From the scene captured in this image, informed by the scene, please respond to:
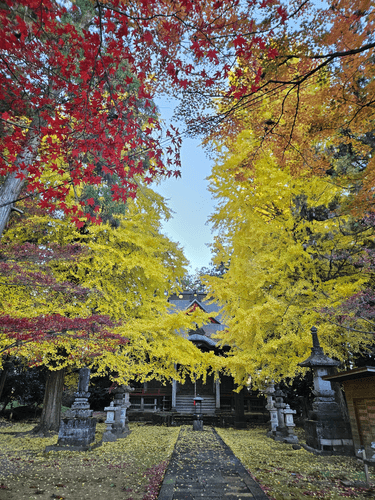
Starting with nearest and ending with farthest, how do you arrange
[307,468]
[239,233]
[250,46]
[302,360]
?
[250,46] < [307,468] < [302,360] < [239,233]

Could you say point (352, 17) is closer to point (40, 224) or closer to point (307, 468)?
point (307, 468)

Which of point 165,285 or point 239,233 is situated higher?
point 239,233

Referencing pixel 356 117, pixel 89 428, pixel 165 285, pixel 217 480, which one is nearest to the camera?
pixel 356 117

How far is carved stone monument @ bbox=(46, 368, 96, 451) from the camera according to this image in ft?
27.9

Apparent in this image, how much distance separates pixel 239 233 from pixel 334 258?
3102mm

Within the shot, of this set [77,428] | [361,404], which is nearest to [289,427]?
[361,404]

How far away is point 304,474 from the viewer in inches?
229

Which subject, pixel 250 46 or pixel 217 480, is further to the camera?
pixel 217 480

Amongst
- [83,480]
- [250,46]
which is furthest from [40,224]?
[250,46]

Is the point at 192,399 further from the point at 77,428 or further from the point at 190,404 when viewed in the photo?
the point at 77,428

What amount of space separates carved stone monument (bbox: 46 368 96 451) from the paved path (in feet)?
9.04

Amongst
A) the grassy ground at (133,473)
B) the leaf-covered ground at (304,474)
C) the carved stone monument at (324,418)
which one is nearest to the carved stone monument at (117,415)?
the grassy ground at (133,473)

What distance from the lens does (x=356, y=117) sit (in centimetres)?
488

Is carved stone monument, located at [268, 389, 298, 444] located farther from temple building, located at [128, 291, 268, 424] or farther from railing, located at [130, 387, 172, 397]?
railing, located at [130, 387, 172, 397]
